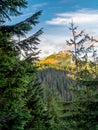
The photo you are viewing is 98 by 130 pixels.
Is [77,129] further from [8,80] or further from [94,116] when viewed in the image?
[8,80]

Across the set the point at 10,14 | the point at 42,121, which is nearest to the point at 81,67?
the point at 42,121

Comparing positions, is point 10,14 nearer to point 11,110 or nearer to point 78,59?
point 11,110

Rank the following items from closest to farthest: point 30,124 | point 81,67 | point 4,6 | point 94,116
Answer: point 4,6
point 94,116
point 30,124
point 81,67

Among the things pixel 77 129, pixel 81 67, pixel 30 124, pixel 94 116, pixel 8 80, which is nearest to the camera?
pixel 8 80

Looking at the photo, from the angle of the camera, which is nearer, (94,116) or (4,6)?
(4,6)

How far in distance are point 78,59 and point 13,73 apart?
2152 centimetres

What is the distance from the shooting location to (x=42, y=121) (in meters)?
23.8

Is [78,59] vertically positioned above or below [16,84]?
below

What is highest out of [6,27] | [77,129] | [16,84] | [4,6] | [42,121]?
[4,6]

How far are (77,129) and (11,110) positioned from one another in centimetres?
417

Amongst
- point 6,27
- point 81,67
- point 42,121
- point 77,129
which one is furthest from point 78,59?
point 6,27

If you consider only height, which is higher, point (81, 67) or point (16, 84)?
point (16, 84)

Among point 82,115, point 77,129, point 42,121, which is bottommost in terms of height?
point 42,121

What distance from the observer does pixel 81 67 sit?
3344 centimetres
